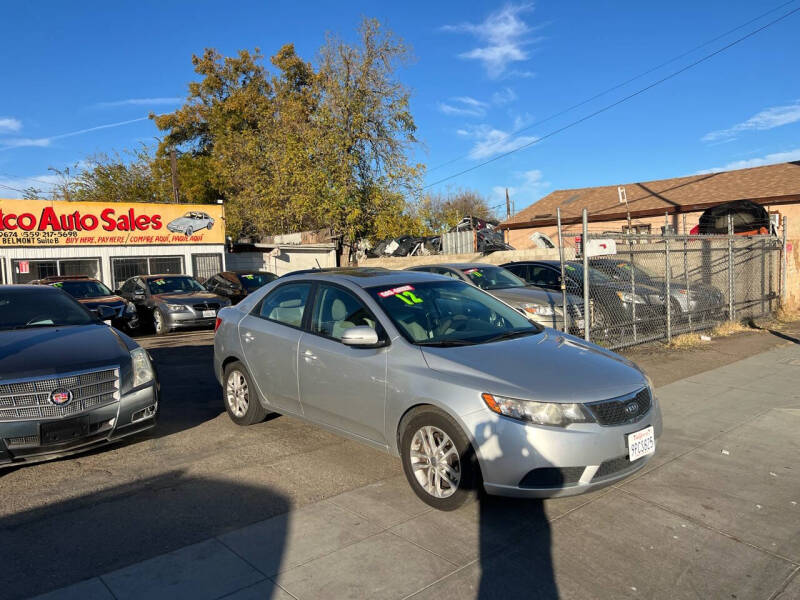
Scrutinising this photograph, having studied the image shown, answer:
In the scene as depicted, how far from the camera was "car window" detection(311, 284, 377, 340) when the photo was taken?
15.7ft

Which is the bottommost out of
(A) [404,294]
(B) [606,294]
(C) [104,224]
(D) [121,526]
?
(D) [121,526]

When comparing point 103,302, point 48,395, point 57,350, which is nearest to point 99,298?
point 103,302

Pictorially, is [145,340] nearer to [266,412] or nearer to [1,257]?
[266,412]

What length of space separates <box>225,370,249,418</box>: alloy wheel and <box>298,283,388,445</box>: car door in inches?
44.9

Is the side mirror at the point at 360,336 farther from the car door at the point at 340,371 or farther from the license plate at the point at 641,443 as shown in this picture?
the license plate at the point at 641,443

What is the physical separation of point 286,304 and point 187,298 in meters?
9.40

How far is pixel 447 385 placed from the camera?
3.90 m

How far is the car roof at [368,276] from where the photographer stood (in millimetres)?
5074

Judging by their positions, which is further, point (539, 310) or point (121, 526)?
point (539, 310)

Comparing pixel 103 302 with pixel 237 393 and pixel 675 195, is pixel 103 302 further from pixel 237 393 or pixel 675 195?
pixel 675 195

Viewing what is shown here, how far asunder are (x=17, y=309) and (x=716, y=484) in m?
6.42

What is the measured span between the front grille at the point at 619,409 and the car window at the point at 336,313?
5.61 ft

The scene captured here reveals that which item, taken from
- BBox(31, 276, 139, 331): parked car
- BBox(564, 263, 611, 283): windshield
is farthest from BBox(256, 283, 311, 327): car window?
BBox(31, 276, 139, 331): parked car

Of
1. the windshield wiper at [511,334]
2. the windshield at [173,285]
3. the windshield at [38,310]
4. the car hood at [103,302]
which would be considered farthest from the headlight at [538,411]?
the windshield at [173,285]
